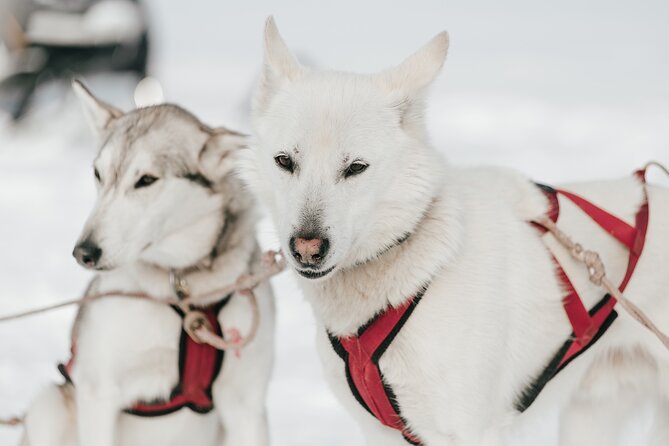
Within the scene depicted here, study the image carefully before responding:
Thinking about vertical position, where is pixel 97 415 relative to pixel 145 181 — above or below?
below

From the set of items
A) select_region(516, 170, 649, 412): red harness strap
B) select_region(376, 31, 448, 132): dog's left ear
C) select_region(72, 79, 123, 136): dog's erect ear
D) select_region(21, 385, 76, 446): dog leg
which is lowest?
select_region(21, 385, 76, 446): dog leg

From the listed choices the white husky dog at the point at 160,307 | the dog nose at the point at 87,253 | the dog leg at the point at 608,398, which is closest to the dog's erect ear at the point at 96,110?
the white husky dog at the point at 160,307

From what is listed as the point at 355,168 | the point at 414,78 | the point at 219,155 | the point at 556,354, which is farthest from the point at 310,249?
the point at 219,155

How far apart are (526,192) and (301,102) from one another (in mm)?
855

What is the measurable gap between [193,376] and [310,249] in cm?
114

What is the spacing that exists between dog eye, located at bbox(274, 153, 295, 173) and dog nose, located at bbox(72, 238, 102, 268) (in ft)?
2.86

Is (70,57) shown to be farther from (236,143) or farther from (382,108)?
(382,108)

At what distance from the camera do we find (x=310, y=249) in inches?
93.5

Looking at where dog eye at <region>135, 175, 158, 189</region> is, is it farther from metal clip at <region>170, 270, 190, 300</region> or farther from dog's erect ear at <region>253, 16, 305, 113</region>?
dog's erect ear at <region>253, 16, 305, 113</region>

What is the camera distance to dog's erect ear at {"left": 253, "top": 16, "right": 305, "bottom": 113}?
272 cm

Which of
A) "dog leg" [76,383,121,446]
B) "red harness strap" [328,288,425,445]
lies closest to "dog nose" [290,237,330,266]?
"red harness strap" [328,288,425,445]

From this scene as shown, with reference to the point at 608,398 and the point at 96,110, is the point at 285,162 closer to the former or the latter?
the point at 96,110

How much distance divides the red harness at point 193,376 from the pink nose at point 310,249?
1.04 m

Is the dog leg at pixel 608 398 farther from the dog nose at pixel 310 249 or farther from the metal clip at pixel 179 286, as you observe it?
the metal clip at pixel 179 286
